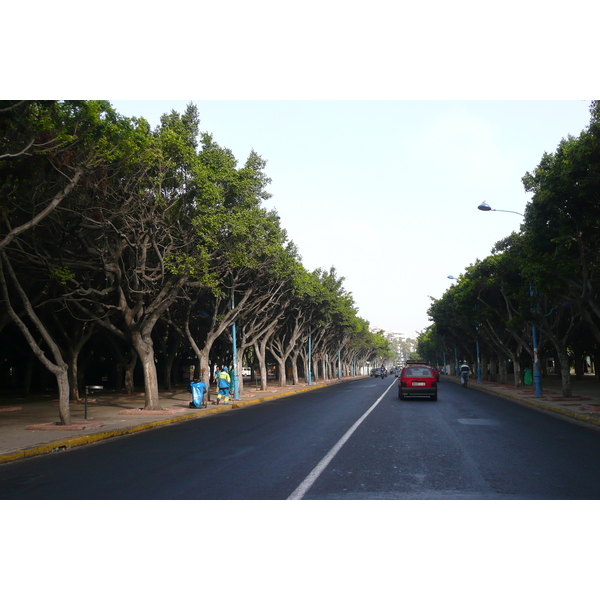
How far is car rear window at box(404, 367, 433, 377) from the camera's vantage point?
27.6 m

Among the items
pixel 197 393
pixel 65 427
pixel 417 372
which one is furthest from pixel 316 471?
pixel 417 372

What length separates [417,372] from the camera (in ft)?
91.2

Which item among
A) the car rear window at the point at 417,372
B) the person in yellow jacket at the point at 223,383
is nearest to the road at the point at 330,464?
the person in yellow jacket at the point at 223,383

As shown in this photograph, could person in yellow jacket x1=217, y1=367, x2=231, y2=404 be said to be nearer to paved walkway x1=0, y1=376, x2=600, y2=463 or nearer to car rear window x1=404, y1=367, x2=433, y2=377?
paved walkway x1=0, y1=376, x2=600, y2=463

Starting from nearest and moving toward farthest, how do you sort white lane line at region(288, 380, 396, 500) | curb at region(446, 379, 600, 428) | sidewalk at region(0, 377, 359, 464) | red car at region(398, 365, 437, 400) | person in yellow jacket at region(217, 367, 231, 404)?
white lane line at region(288, 380, 396, 500) → sidewalk at region(0, 377, 359, 464) → curb at region(446, 379, 600, 428) → person in yellow jacket at region(217, 367, 231, 404) → red car at region(398, 365, 437, 400)

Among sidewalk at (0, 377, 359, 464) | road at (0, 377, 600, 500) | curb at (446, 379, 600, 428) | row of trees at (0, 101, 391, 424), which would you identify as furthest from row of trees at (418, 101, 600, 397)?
sidewalk at (0, 377, 359, 464)

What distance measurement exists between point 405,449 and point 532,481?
11.4ft

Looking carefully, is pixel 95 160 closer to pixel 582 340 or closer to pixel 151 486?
pixel 151 486

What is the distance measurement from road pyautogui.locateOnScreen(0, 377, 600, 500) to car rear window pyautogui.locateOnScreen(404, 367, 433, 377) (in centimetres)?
1116

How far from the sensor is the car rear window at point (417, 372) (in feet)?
90.6

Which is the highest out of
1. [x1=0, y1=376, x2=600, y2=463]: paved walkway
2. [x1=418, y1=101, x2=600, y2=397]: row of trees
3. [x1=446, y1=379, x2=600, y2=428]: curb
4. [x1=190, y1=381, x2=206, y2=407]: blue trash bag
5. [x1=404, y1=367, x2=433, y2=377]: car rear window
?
[x1=418, y1=101, x2=600, y2=397]: row of trees

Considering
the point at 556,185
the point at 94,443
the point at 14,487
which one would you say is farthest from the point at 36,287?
the point at 556,185

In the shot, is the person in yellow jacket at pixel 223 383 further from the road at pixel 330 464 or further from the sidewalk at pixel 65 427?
the road at pixel 330 464

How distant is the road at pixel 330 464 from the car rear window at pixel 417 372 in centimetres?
1116
